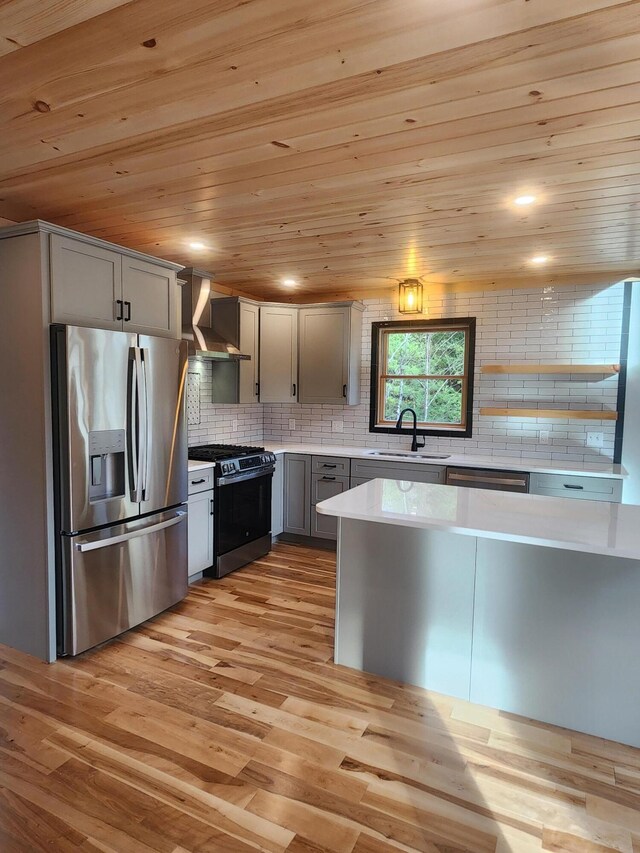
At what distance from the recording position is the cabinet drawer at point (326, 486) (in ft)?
15.2

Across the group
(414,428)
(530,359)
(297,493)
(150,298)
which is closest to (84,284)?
(150,298)

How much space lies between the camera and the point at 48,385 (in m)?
2.60

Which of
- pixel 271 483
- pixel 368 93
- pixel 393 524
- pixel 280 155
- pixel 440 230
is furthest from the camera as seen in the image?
pixel 271 483

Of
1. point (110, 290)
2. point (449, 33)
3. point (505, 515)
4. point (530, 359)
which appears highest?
point (449, 33)

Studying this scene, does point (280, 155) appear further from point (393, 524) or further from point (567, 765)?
point (567, 765)

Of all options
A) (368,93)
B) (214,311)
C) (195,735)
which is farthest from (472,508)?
(214,311)

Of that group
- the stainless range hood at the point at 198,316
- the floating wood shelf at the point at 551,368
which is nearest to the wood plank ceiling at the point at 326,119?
the stainless range hood at the point at 198,316

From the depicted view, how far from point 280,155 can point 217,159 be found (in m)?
0.28

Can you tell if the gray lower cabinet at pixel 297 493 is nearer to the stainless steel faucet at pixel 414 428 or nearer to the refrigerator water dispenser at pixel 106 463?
the stainless steel faucet at pixel 414 428

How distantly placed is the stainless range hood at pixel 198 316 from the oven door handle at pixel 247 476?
3.31ft

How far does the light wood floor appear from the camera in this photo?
167cm

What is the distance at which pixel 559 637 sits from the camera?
220 centimetres

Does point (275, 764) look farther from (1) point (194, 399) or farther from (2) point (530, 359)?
(2) point (530, 359)

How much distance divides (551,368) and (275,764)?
3669mm
